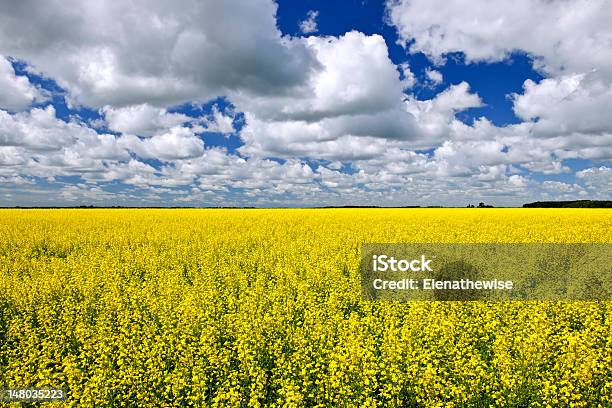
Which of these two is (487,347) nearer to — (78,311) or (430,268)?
(430,268)

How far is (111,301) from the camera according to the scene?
9.09m

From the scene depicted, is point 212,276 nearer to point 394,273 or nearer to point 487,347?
point 394,273

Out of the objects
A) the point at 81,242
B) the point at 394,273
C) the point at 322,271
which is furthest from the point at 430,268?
the point at 81,242

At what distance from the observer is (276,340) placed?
7.04m

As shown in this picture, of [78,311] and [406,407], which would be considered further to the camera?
[78,311]

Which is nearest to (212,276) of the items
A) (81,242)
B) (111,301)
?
(111,301)

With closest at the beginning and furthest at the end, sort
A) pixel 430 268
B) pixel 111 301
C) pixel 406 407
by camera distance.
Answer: pixel 406 407, pixel 111 301, pixel 430 268

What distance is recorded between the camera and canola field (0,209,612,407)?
17.6 feet

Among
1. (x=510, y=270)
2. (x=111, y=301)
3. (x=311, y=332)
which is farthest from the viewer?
(x=510, y=270)

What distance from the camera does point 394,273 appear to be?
40.8ft

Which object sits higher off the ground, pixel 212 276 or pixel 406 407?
pixel 212 276

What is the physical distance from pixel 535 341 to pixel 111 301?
873cm

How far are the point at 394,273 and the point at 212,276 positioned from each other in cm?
576

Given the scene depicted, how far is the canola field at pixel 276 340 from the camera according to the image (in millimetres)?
5352
